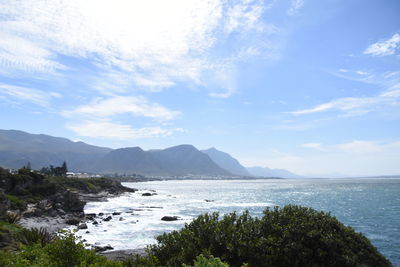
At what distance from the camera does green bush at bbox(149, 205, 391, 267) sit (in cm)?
1577

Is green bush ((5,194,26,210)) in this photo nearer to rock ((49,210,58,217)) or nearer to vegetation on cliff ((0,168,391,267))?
rock ((49,210,58,217))

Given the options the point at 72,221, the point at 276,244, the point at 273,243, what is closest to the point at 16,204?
the point at 72,221

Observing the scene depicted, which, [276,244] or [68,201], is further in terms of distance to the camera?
[68,201]

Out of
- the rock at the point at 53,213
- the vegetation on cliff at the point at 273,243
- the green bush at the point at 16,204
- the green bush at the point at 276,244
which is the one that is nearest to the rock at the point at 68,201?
the rock at the point at 53,213

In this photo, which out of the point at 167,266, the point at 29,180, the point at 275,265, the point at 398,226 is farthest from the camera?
the point at 29,180

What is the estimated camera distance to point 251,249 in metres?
15.9

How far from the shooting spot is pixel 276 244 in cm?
1606

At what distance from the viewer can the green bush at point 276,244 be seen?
1577cm

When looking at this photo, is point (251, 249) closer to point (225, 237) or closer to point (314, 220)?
point (225, 237)

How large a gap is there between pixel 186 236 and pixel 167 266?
2.60m

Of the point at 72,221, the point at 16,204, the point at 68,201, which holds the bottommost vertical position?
the point at 72,221

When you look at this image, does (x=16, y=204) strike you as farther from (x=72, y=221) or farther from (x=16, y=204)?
(x=72, y=221)

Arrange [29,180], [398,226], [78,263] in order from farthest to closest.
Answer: [29,180], [398,226], [78,263]

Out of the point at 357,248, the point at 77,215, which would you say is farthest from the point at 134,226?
the point at 357,248
